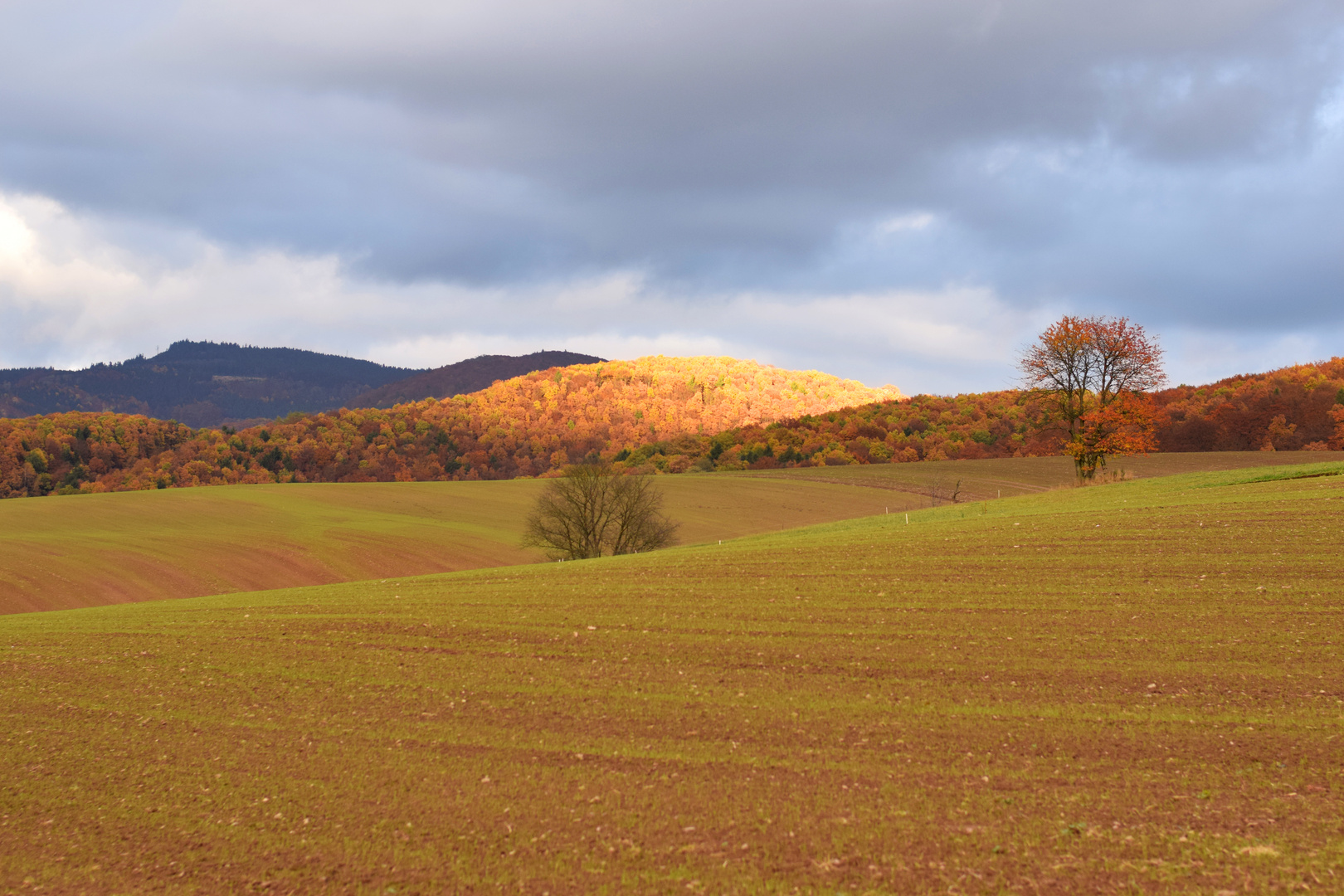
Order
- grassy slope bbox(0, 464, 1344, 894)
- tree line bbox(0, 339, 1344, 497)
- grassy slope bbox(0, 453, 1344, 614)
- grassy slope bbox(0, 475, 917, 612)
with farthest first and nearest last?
tree line bbox(0, 339, 1344, 497) < grassy slope bbox(0, 453, 1344, 614) < grassy slope bbox(0, 475, 917, 612) < grassy slope bbox(0, 464, 1344, 894)

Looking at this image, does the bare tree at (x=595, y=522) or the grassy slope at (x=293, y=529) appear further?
the bare tree at (x=595, y=522)

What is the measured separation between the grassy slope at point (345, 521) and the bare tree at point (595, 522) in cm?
448

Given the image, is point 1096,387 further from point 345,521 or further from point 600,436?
point 600,436

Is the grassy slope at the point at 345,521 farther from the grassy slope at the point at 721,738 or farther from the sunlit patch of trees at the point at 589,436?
the grassy slope at the point at 721,738

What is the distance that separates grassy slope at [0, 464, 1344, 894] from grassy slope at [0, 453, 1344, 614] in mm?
24995

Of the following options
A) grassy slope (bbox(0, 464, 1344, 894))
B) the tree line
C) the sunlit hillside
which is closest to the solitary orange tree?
the tree line

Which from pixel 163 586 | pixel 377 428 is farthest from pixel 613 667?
pixel 377 428

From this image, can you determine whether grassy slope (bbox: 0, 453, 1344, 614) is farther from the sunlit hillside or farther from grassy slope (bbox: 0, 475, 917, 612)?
the sunlit hillside

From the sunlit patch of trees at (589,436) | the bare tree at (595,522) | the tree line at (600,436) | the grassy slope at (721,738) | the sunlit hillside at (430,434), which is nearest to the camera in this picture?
the grassy slope at (721,738)

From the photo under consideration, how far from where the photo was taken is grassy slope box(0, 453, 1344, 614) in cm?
3975

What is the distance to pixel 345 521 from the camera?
188ft

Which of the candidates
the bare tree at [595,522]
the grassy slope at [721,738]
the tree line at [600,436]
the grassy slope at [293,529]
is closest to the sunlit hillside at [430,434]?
the tree line at [600,436]

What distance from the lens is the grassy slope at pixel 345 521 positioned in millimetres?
39750

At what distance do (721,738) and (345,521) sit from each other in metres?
52.8
